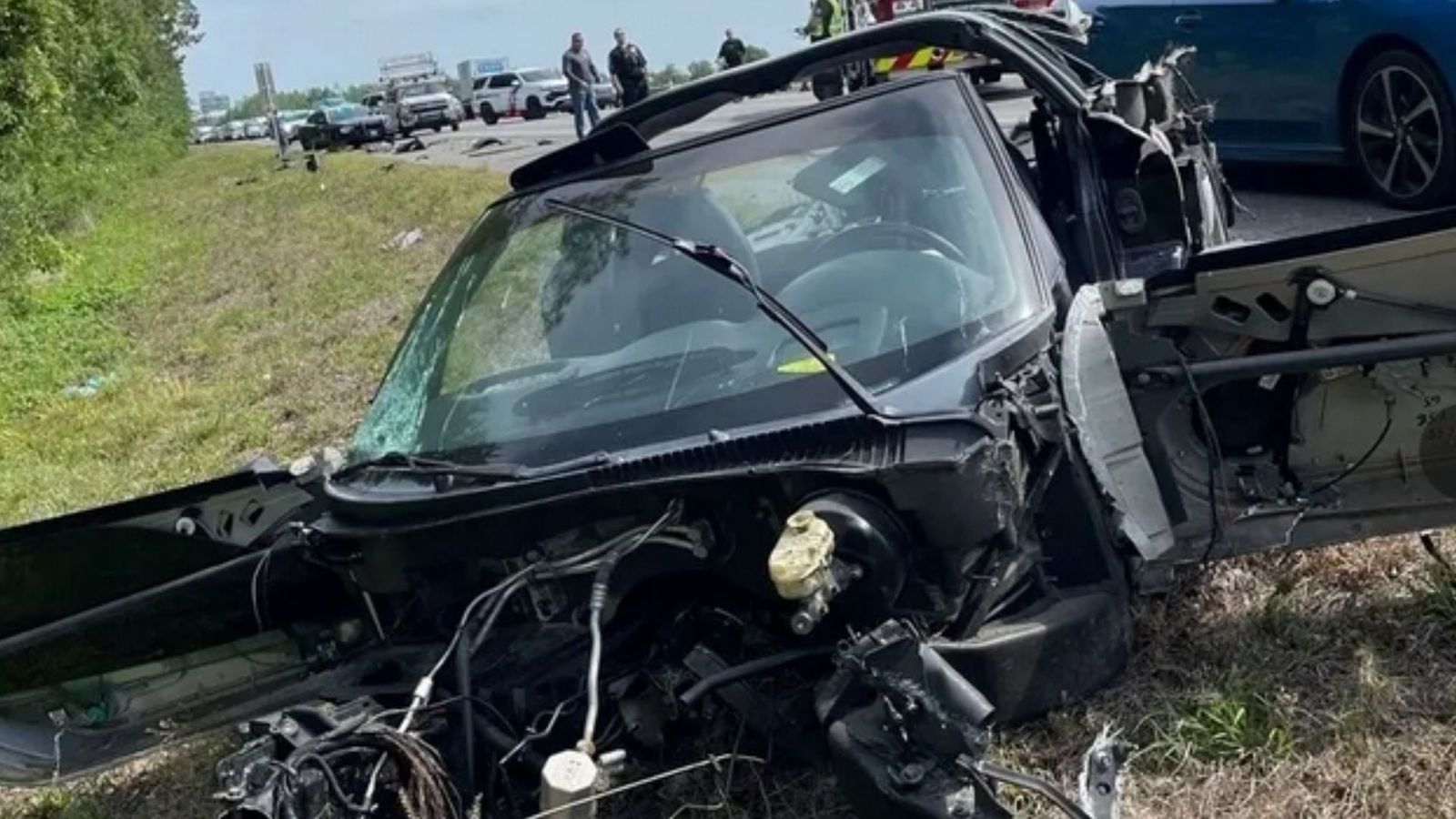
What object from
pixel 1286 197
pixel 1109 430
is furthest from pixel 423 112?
pixel 1109 430

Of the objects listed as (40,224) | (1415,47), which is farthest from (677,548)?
(40,224)

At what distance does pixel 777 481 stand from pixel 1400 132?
562cm

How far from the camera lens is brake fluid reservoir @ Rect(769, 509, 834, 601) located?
9.01 feet

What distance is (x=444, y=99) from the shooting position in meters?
49.8

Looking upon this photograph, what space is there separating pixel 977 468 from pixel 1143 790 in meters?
0.92

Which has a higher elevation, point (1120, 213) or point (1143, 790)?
point (1120, 213)

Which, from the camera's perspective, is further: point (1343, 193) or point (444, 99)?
point (444, 99)

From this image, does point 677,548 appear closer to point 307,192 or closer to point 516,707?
point 516,707

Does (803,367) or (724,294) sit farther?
(724,294)

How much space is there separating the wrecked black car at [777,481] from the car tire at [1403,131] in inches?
135

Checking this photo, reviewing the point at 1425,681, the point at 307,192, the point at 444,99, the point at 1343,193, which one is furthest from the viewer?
the point at 444,99

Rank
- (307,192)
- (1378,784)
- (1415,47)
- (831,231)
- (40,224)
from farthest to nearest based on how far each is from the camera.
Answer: (307,192) < (40,224) < (1415,47) < (831,231) < (1378,784)

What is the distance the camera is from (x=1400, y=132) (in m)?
7.46

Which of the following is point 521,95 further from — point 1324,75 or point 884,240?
point 884,240
